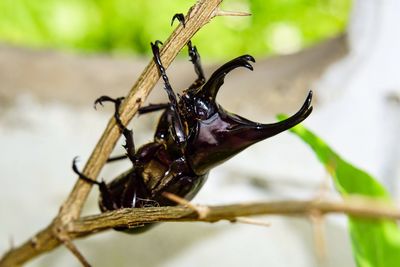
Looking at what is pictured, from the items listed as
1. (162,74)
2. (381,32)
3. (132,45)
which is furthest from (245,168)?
(132,45)

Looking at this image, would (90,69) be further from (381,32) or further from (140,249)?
(381,32)

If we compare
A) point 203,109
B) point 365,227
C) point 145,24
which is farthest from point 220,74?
point 145,24

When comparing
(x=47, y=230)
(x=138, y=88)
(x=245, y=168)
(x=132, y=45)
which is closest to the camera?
(x=138, y=88)

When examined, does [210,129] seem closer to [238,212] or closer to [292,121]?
[292,121]

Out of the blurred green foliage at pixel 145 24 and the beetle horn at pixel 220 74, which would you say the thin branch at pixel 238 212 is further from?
the blurred green foliage at pixel 145 24

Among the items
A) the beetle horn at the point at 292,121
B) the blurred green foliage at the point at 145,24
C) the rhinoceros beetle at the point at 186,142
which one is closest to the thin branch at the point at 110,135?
the rhinoceros beetle at the point at 186,142

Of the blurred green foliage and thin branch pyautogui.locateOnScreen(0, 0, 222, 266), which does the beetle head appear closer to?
thin branch pyautogui.locateOnScreen(0, 0, 222, 266)
